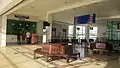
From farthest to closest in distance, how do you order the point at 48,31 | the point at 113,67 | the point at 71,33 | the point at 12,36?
the point at 71,33
the point at 12,36
the point at 48,31
the point at 113,67

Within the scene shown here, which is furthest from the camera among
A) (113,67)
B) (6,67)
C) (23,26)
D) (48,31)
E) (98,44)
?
(23,26)

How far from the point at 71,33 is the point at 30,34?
23.1 feet

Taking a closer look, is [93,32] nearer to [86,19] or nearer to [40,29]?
[40,29]

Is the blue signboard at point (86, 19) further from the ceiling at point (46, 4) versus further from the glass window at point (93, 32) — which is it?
the glass window at point (93, 32)

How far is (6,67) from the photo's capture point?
16.3ft

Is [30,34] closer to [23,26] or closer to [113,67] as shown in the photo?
[23,26]

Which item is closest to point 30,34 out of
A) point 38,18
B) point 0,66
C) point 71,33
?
point 38,18

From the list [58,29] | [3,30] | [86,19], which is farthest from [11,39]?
[86,19]

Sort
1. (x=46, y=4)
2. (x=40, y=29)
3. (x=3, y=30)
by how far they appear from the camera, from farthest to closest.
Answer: (x=40, y=29) < (x=3, y=30) < (x=46, y=4)

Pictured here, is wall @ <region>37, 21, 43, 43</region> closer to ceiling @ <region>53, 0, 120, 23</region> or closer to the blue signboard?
ceiling @ <region>53, 0, 120, 23</region>

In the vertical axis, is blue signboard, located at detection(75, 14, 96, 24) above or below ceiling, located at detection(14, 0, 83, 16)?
below

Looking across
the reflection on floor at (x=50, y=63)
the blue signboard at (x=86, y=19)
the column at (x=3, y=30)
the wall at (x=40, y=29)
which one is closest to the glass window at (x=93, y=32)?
the wall at (x=40, y=29)

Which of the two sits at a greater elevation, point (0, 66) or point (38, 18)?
point (38, 18)

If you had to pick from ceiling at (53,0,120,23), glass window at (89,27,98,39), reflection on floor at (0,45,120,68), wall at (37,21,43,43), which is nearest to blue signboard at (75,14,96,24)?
ceiling at (53,0,120,23)
